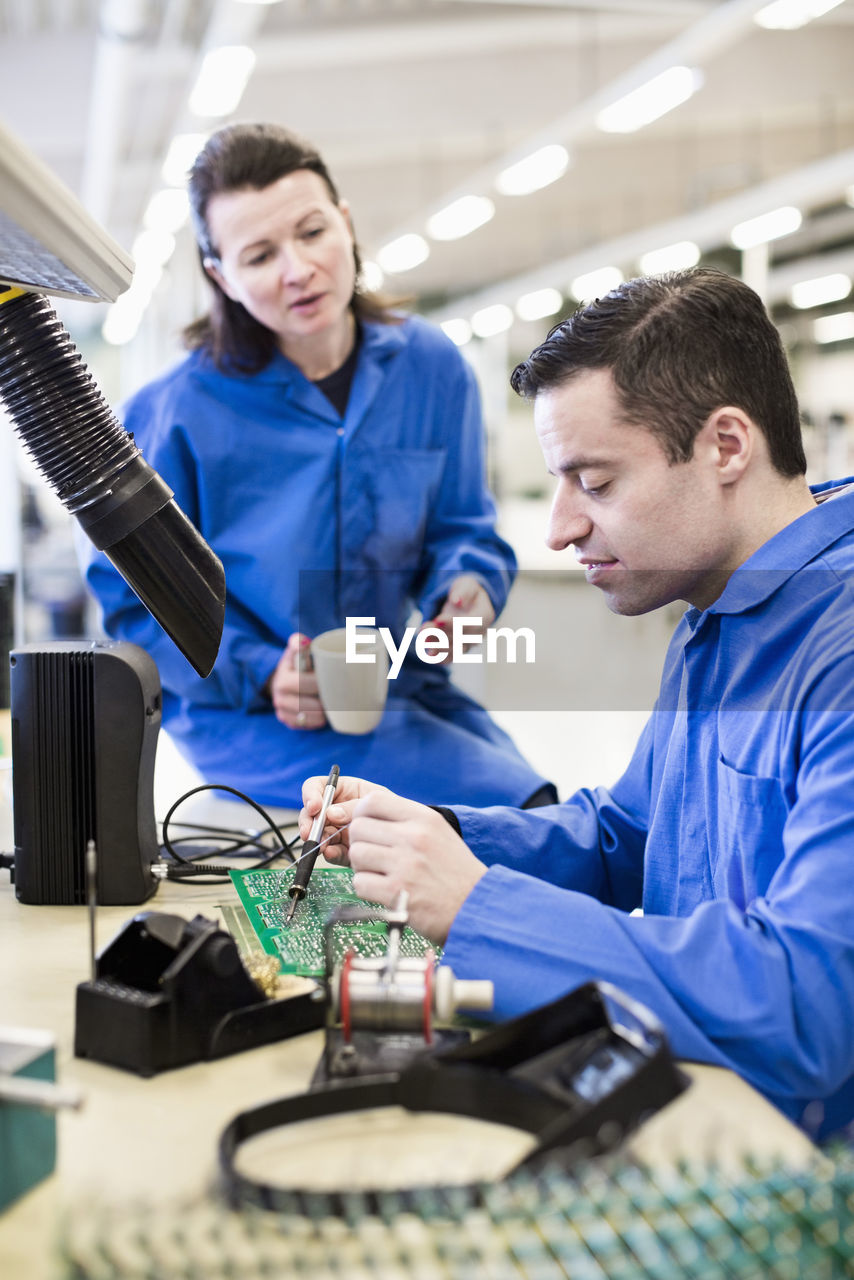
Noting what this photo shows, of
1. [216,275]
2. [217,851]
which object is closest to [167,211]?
[216,275]

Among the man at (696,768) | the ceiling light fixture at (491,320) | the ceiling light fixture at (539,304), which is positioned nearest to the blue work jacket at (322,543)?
the man at (696,768)

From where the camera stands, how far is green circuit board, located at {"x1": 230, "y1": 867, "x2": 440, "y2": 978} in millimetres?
1114

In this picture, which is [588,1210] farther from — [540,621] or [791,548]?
[540,621]

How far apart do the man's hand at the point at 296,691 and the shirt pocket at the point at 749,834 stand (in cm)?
84

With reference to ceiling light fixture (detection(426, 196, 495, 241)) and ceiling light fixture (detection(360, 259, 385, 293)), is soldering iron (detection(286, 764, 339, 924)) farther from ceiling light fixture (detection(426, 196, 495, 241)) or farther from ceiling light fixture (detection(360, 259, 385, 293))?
ceiling light fixture (detection(426, 196, 495, 241))

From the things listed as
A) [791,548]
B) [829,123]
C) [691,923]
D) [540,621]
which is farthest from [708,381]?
[829,123]

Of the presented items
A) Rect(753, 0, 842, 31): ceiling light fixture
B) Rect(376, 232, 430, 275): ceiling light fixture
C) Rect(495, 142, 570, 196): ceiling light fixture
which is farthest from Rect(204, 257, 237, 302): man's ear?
Rect(376, 232, 430, 275): ceiling light fixture

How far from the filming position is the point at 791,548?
3.97ft

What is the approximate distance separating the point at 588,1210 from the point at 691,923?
39 cm

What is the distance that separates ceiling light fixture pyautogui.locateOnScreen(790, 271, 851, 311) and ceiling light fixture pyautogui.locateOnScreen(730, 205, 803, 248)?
1.29 m

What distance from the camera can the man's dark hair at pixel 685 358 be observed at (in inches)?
49.8

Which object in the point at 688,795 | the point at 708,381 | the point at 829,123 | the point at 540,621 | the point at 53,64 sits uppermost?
the point at 829,123

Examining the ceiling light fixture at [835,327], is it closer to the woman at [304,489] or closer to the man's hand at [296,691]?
the woman at [304,489]

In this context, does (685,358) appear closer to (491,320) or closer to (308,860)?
(308,860)
